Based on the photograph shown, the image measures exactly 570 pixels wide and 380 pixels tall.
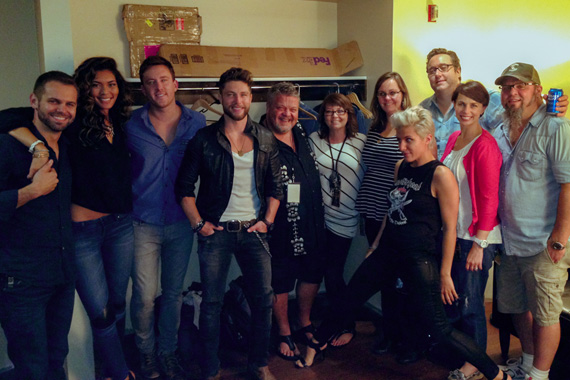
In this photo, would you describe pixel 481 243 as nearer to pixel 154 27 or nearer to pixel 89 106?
pixel 89 106

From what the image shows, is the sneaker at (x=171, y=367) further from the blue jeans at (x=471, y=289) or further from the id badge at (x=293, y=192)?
the blue jeans at (x=471, y=289)

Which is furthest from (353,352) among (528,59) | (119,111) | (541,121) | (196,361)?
(528,59)

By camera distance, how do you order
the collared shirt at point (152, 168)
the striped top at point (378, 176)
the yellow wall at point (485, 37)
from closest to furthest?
1. the collared shirt at point (152, 168)
2. the striped top at point (378, 176)
3. the yellow wall at point (485, 37)

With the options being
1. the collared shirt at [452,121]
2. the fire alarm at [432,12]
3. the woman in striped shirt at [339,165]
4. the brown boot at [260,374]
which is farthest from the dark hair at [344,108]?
the brown boot at [260,374]

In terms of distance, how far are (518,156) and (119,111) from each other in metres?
1.98

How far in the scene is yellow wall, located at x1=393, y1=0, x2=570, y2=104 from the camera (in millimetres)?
3318

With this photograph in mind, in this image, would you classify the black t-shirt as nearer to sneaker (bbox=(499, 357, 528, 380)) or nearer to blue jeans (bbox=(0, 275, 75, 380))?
sneaker (bbox=(499, 357, 528, 380))

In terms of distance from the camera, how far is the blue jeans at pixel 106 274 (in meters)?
2.19

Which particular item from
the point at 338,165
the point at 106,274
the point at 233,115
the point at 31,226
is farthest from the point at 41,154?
the point at 338,165

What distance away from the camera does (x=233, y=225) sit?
2.39 meters

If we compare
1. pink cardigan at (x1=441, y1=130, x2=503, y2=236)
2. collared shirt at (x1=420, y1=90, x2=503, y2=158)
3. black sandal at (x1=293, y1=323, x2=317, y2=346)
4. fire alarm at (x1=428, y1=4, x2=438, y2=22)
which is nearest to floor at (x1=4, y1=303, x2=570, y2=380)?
black sandal at (x1=293, y1=323, x2=317, y2=346)

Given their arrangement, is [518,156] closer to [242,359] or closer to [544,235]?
[544,235]

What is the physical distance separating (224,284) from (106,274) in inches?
23.1

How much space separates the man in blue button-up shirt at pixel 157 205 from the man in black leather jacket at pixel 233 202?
0.41 feet
